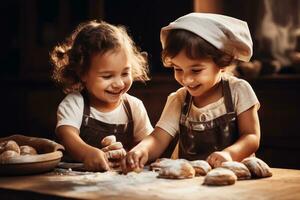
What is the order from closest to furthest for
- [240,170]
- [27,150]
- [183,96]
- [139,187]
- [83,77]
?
[139,187] < [240,170] < [27,150] < [183,96] < [83,77]

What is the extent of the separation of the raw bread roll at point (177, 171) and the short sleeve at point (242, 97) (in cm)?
38

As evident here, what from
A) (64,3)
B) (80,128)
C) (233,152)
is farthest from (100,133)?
(64,3)

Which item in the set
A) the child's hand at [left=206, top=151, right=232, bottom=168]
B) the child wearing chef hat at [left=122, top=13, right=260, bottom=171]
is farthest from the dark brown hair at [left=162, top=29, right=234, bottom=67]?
the child's hand at [left=206, top=151, right=232, bottom=168]

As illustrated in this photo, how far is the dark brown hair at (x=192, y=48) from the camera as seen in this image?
1.84m

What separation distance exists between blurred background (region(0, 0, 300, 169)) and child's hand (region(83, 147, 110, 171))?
1634 millimetres

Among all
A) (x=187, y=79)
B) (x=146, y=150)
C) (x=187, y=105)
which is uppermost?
(x=187, y=79)

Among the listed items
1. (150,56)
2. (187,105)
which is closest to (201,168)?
Answer: (187,105)

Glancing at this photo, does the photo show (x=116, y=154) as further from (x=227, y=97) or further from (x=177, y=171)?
(x=227, y=97)

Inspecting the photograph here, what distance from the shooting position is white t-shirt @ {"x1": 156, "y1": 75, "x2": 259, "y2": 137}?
6.30 feet

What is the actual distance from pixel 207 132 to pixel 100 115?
0.40 m

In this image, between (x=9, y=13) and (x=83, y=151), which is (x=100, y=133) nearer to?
(x=83, y=151)

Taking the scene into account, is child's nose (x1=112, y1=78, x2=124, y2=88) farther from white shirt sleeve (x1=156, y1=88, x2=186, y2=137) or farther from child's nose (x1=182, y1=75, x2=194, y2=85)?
child's nose (x1=182, y1=75, x2=194, y2=85)

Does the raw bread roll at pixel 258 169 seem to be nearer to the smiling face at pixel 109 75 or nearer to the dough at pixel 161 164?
the dough at pixel 161 164

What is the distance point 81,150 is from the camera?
1.86 m
